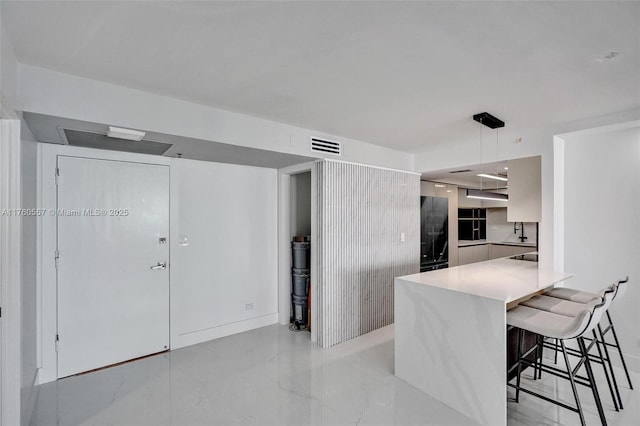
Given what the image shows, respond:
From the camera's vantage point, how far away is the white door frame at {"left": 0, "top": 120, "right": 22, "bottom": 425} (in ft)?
6.06

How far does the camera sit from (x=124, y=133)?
248 cm

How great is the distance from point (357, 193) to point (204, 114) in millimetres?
1990

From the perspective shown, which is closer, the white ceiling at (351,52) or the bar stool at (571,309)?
the white ceiling at (351,52)

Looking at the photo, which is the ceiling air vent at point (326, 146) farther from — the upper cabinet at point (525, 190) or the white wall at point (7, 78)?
the white wall at point (7, 78)

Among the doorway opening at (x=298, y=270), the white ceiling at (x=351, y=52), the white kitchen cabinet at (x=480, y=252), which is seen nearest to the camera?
the white ceiling at (x=351, y=52)

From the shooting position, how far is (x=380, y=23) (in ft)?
5.29

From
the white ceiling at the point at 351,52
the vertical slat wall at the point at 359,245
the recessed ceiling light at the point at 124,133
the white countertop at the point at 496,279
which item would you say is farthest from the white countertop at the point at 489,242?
the recessed ceiling light at the point at 124,133

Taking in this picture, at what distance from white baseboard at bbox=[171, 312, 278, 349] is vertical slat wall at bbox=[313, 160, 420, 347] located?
939 millimetres

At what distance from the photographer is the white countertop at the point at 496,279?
2350mm

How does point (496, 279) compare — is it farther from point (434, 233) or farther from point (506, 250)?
point (506, 250)

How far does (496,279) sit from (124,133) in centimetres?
331

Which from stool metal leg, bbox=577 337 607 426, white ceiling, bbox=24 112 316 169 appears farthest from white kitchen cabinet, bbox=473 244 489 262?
white ceiling, bbox=24 112 316 169

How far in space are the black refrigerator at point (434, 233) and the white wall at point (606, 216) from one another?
1.94 meters

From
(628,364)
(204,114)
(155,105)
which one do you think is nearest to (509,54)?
(204,114)
